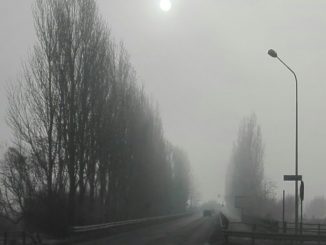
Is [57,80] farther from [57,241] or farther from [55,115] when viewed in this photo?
[57,241]

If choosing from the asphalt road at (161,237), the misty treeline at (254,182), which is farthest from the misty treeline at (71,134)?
the misty treeline at (254,182)

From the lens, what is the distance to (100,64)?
43906 mm

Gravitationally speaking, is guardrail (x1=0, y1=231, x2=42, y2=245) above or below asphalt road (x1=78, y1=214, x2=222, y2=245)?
above

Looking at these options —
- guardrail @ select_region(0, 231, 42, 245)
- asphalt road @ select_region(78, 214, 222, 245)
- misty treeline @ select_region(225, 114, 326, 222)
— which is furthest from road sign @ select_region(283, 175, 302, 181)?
misty treeline @ select_region(225, 114, 326, 222)

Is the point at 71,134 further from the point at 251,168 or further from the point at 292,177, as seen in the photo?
the point at 251,168

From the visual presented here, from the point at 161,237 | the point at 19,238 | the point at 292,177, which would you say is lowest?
Result: the point at 161,237

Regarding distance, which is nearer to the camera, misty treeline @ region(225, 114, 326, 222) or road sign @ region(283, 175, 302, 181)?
road sign @ region(283, 175, 302, 181)

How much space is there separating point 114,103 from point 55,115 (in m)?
11.5

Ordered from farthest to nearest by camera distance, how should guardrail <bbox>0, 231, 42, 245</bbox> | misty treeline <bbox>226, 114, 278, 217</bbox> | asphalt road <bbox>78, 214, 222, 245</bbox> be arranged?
misty treeline <bbox>226, 114, 278, 217</bbox>, asphalt road <bbox>78, 214, 222, 245</bbox>, guardrail <bbox>0, 231, 42, 245</bbox>

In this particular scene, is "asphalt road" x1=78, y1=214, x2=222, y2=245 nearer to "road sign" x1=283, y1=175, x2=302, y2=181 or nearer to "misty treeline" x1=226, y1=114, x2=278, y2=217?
"road sign" x1=283, y1=175, x2=302, y2=181

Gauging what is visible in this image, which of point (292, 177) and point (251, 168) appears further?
point (251, 168)

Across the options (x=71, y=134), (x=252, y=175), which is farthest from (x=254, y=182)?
(x=71, y=134)

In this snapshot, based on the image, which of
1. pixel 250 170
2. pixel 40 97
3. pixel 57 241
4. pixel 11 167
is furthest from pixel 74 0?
pixel 250 170

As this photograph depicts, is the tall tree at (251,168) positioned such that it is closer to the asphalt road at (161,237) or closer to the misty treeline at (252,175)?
the misty treeline at (252,175)
